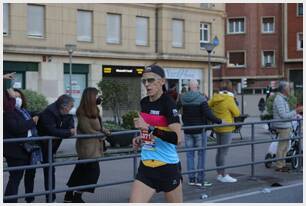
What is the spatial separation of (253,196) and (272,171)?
2827 mm

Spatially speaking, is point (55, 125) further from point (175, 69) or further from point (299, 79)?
point (299, 79)

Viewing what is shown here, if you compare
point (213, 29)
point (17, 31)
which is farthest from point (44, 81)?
point (213, 29)

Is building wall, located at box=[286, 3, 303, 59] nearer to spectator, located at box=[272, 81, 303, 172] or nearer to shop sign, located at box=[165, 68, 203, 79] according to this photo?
shop sign, located at box=[165, 68, 203, 79]

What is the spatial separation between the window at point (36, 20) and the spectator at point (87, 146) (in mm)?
28512

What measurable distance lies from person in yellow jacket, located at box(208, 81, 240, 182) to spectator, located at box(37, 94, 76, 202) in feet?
8.90

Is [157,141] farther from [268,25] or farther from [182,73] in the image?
[268,25]

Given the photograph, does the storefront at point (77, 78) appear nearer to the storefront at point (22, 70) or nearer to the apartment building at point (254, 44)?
the storefront at point (22, 70)

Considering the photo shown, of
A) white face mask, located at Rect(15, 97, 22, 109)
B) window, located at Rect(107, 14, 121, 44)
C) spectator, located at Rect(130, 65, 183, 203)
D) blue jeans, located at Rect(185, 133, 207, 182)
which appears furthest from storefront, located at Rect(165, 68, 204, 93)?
spectator, located at Rect(130, 65, 183, 203)

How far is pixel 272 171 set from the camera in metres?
11.5

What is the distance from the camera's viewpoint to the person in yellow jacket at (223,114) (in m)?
10.2

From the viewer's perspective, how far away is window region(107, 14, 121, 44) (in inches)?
1565

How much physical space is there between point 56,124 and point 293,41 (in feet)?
174

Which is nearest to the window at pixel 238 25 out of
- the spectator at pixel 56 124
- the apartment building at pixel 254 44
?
the apartment building at pixel 254 44

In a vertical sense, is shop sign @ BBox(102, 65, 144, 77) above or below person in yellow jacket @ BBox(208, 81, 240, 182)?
above
